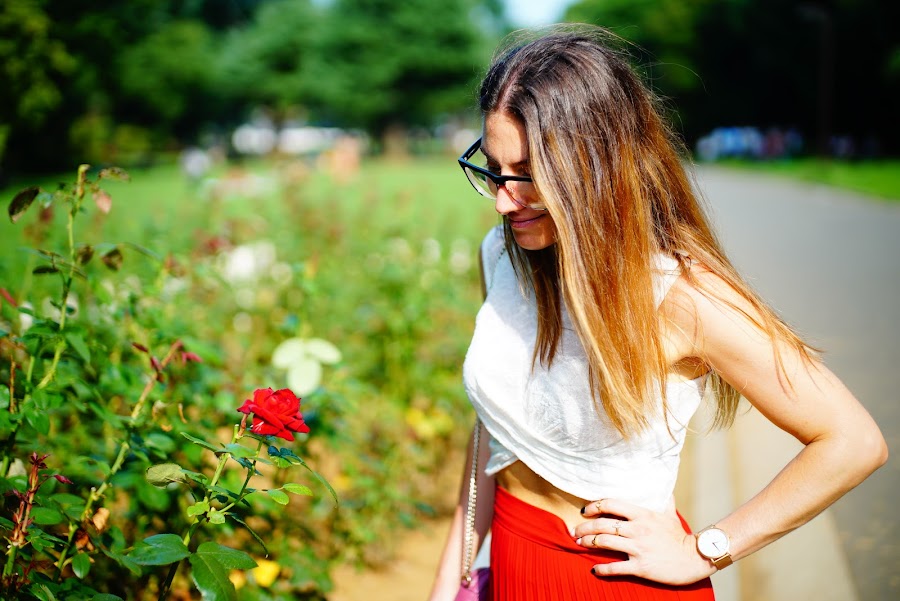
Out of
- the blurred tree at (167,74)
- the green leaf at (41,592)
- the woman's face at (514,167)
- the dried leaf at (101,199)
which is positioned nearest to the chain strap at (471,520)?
the woman's face at (514,167)

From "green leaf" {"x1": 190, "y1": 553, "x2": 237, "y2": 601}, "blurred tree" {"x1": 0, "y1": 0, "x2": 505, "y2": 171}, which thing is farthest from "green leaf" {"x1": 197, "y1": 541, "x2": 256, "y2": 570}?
"blurred tree" {"x1": 0, "y1": 0, "x2": 505, "y2": 171}

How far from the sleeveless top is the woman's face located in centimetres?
17

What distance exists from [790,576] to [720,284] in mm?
2347

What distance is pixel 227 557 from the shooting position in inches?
51.9

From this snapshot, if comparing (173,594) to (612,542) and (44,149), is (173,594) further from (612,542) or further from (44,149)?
(44,149)

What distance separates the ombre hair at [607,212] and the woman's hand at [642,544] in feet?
0.51

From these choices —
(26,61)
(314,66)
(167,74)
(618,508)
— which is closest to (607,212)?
(618,508)

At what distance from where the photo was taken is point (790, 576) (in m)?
3.25

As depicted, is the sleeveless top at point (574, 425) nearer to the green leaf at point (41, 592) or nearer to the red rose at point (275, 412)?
the red rose at point (275, 412)

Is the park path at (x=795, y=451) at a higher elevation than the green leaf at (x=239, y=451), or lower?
lower

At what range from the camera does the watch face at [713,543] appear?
1.47 m

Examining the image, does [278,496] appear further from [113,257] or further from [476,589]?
[113,257]

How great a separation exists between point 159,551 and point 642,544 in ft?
2.71

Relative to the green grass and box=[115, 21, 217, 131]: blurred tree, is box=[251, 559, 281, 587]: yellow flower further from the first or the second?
box=[115, 21, 217, 131]: blurred tree
